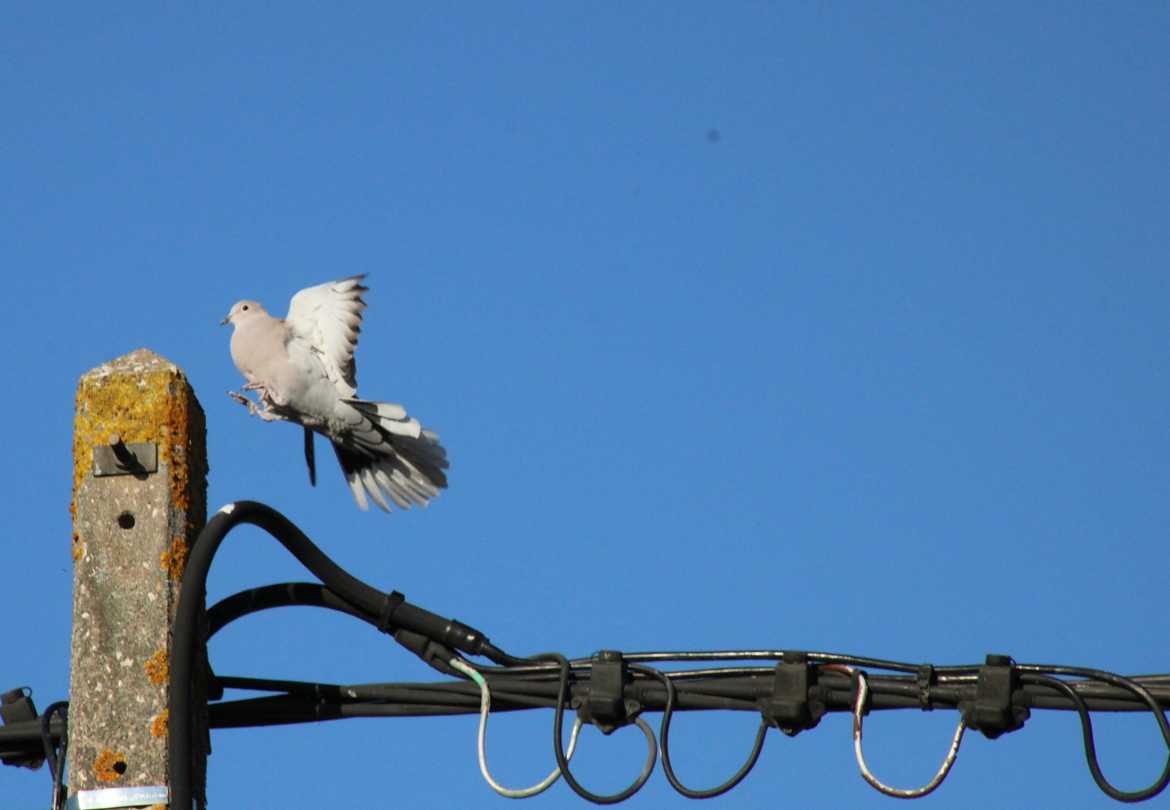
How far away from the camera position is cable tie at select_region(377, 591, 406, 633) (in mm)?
5332

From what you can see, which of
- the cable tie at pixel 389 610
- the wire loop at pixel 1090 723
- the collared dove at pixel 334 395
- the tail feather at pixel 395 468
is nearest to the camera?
the wire loop at pixel 1090 723

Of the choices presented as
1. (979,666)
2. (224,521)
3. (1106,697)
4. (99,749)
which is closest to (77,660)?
(99,749)

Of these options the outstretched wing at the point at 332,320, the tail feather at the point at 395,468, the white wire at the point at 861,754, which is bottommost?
the white wire at the point at 861,754

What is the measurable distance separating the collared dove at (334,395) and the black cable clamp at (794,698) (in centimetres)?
237

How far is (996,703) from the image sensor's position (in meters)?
4.72

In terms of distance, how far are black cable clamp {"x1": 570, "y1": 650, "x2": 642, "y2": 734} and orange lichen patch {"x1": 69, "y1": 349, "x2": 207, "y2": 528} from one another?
47.9 inches

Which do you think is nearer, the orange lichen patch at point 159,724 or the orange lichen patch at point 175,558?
the orange lichen patch at point 159,724

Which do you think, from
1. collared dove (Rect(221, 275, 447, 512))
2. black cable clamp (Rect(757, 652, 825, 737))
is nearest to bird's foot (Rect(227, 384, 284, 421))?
collared dove (Rect(221, 275, 447, 512))

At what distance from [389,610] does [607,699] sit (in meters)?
0.74

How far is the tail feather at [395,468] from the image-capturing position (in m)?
7.20

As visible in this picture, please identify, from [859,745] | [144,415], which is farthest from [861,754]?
[144,415]

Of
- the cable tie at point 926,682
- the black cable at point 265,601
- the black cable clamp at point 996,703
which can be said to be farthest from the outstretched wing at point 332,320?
the black cable clamp at point 996,703

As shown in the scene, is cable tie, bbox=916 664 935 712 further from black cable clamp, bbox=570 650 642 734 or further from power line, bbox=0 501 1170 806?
black cable clamp, bbox=570 650 642 734

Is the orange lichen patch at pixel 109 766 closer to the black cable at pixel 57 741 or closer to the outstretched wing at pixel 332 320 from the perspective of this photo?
the black cable at pixel 57 741
